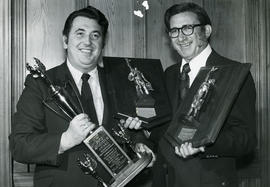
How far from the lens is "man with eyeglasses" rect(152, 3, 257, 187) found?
2.04 meters

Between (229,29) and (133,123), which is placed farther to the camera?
(229,29)

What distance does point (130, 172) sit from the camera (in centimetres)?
201

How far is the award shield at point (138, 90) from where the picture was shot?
87.6 inches

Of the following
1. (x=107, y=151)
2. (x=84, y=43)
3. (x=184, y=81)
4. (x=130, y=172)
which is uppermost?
(x=84, y=43)

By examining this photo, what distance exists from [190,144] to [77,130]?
540 millimetres

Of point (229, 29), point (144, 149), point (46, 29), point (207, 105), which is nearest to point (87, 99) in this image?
point (144, 149)

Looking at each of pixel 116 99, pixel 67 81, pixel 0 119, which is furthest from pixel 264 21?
pixel 0 119

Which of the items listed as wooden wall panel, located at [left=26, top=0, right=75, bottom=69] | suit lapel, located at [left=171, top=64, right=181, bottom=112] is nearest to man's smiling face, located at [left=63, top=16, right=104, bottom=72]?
suit lapel, located at [left=171, top=64, right=181, bottom=112]

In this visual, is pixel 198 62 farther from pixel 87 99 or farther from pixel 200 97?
pixel 87 99

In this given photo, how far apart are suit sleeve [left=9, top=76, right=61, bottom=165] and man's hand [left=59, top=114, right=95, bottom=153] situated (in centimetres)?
6

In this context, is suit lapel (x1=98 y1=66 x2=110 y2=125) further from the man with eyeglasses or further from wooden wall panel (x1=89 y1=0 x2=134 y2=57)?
wooden wall panel (x1=89 y1=0 x2=134 y2=57)

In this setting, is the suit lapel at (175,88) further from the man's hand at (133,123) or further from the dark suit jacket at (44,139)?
the dark suit jacket at (44,139)

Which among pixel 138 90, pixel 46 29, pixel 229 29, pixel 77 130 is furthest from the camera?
pixel 229 29

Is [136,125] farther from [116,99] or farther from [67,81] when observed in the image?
[67,81]
